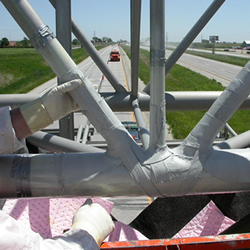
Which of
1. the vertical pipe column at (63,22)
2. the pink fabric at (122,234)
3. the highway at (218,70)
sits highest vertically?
the vertical pipe column at (63,22)

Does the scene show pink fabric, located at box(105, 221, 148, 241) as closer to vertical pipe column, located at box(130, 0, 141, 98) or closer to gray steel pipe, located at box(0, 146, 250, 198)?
gray steel pipe, located at box(0, 146, 250, 198)

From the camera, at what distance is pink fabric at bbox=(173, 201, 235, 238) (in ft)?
11.6

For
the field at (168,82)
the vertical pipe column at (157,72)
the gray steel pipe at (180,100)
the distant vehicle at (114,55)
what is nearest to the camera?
the vertical pipe column at (157,72)

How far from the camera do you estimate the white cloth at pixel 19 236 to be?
4.49 feet

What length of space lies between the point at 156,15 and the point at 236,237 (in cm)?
156

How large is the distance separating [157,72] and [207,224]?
2342 millimetres

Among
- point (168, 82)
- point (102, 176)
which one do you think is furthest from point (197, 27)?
point (168, 82)

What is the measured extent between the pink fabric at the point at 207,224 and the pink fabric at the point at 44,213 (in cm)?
102

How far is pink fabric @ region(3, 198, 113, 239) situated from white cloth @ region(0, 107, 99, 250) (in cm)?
180

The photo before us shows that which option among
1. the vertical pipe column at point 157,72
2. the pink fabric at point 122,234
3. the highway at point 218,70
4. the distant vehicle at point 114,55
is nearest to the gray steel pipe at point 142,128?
the vertical pipe column at point 157,72

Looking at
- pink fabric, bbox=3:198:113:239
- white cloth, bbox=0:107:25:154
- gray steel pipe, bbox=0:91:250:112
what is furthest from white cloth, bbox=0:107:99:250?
gray steel pipe, bbox=0:91:250:112

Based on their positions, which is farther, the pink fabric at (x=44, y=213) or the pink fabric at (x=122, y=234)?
the pink fabric at (x=44, y=213)

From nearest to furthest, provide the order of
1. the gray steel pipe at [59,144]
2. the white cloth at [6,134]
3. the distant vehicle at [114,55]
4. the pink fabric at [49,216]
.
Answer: the white cloth at [6,134], the gray steel pipe at [59,144], the pink fabric at [49,216], the distant vehicle at [114,55]

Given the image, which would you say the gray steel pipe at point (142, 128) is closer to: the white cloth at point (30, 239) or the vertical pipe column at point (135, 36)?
the vertical pipe column at point (135, 36)
